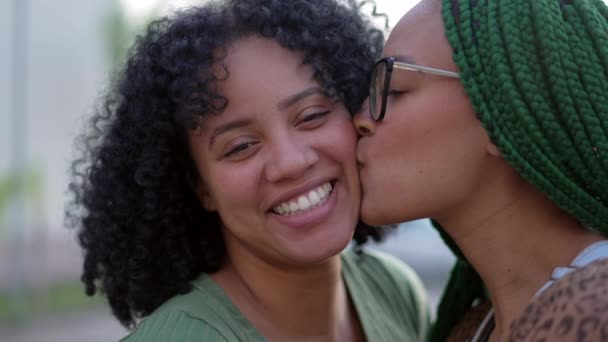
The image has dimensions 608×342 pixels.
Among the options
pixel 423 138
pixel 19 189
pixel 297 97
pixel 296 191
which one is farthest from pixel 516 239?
pixel 19 189

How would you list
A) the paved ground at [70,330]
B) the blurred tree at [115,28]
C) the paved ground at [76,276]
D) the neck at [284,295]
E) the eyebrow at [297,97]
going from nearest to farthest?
the eyebrow at [297,97], the neck at [284,295], the paved ground at [70,330], the paved ground at [76,276], the blurred tree at [115,28]

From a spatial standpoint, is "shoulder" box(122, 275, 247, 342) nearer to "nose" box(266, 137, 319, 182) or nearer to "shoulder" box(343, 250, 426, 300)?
"nose" box(266, 137, 319, 182)

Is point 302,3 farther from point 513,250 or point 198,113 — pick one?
point 513,250

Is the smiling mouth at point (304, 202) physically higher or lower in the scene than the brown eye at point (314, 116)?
lower

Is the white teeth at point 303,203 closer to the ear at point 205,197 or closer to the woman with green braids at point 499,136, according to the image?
the woman with green braids at point 499,136

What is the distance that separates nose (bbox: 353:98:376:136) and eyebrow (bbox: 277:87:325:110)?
16cm

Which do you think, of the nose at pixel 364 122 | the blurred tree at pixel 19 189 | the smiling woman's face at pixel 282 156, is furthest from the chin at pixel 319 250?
the blurred tree at pixel 19 189

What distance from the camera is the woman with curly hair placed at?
2.93 meters

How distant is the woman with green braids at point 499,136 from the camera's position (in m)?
2.39

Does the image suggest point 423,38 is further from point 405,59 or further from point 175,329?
point 175,329

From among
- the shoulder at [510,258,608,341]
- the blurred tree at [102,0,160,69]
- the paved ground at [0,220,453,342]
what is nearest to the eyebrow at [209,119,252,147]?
the shoulder at [510,258,608,341]

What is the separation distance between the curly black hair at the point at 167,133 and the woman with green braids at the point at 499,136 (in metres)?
0.41

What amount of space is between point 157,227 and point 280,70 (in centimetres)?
87

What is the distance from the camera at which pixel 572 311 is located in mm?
1610
